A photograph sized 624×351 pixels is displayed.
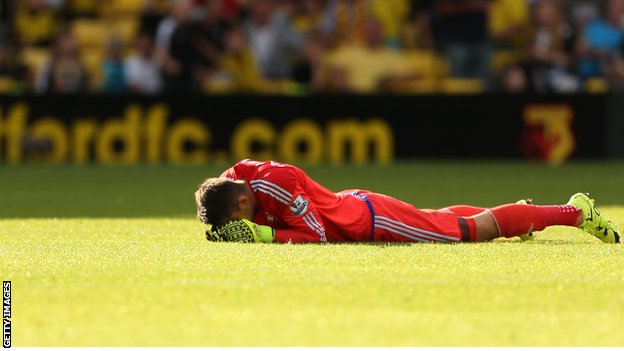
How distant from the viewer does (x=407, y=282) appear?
7.16m

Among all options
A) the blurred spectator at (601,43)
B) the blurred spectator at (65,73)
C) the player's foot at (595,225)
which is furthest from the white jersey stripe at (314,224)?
the blurred spectator at (601,43)

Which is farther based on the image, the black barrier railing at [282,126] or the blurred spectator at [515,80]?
the blurred spectator at [515,80]

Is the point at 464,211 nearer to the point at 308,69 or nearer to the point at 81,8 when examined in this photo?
the point at 308,69

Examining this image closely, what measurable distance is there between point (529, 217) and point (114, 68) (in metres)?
14.4

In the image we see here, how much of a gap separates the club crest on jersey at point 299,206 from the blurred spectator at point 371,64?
46.1 feet

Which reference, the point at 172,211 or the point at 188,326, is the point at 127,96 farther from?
the point at 188,326

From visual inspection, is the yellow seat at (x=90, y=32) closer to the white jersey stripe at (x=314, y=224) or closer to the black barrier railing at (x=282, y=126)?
the black barrier railing at (x=282, y=126)

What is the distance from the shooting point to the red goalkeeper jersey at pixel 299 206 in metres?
8.82

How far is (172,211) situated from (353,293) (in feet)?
21.3

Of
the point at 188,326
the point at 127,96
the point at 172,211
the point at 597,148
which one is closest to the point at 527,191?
the point at 172,211

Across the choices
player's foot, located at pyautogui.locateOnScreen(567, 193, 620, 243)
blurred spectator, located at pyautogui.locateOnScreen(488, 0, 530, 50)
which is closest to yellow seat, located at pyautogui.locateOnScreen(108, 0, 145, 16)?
blurred spectator, located at pyautogui.locateOnScreen(488, 0, 530, 50)

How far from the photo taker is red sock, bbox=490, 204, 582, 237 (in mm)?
9266

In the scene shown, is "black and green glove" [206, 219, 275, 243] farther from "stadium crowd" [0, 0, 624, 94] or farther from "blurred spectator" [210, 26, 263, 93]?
"blurred spectator" [210, 26, 263, 93]

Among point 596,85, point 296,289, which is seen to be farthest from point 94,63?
point 296,289
